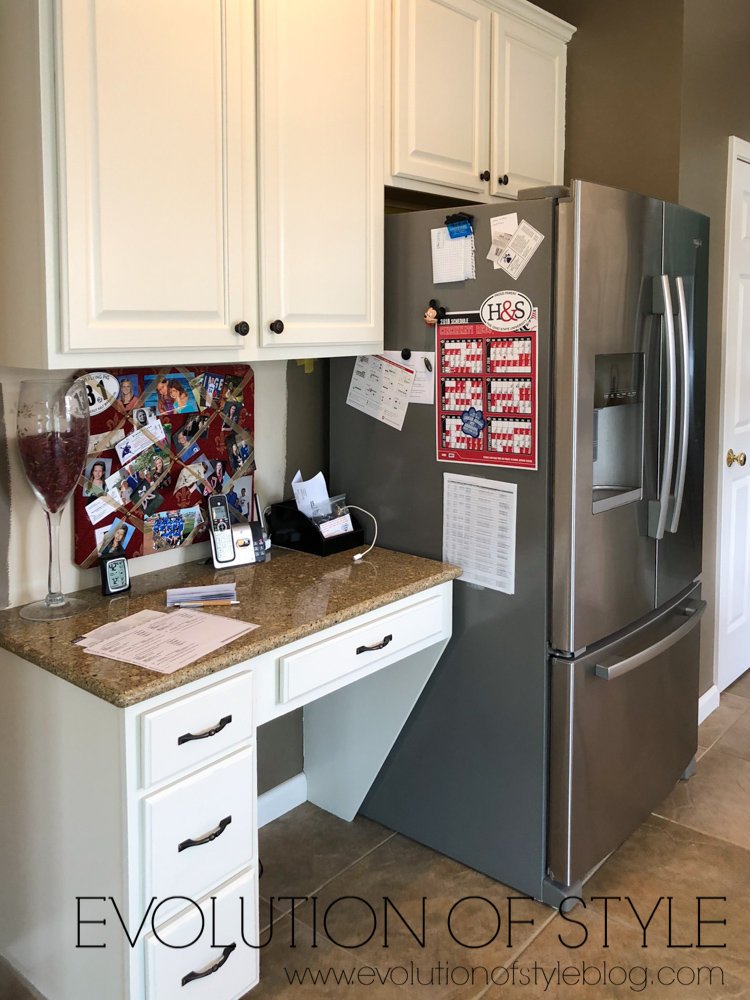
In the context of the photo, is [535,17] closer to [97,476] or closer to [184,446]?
[184,446]

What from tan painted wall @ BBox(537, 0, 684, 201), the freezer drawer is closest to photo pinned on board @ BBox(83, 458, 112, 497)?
the freezer drawer

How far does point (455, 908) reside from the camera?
2.25 metres

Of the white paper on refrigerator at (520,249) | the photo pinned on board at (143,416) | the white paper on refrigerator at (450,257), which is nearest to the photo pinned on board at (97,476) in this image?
the photo pinned on board at (143,416)

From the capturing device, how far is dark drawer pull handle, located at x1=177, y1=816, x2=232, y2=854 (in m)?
1.61

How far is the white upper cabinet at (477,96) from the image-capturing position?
224 centimetres

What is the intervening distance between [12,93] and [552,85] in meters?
1.78

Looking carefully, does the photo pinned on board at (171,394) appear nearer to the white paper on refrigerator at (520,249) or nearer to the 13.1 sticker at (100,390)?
the 13.1 sticker at (100,390)

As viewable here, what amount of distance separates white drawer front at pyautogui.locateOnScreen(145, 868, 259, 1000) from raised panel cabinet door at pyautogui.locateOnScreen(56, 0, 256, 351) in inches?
43.0

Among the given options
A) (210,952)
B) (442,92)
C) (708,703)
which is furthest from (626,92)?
(210,952)

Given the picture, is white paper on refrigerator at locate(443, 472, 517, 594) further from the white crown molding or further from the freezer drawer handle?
the white crown molding

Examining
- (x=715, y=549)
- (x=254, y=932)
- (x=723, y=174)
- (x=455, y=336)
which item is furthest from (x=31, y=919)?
(x=723, y=174)

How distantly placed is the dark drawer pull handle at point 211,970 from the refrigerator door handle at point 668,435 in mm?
1443

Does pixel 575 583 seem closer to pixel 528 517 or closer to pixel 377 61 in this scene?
pixel 528 517

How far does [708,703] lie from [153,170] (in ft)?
8.99
